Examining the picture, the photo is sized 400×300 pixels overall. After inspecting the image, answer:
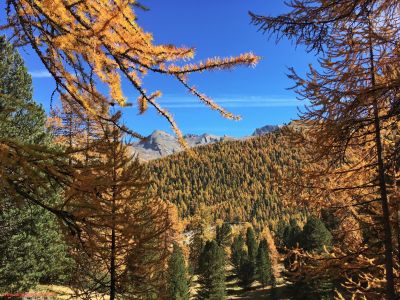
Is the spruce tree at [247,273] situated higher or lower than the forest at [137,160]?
lower

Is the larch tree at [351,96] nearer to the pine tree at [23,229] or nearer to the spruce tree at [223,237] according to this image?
the pine tree at [23,229]

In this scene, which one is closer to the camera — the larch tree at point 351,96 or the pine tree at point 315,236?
the larch tree at point 351,96

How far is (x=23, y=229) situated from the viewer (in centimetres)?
1474

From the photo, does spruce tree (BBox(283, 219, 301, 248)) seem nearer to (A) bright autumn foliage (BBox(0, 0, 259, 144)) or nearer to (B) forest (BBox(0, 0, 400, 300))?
(B) forest (BBox(0, 0, 400, 300))

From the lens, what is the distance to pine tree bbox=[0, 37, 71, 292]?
46.7 feet

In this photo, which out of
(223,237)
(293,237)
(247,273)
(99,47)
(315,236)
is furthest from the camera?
(223,237)

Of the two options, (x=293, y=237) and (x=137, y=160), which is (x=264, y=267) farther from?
(x=137, y=160)

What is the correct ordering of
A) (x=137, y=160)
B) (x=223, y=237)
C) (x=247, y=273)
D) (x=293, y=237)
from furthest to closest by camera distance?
(x=223, y=237) < (x=247, y=273) < (x=293, y=237) < (x=137, y=160)

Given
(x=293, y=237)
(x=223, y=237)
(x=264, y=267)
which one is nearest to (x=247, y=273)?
(x=264, y=267)

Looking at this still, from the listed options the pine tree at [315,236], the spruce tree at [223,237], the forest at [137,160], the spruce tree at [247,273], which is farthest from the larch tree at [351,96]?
the spruce tree at [223,237]

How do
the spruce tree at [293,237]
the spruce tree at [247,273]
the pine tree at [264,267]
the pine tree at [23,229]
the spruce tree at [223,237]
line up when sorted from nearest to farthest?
the pine tree at [23,229] → the spruce tree at [293,237] → the pine tree at [264,267] → the spruce tree at [247,273] → the spruce tree at [223,237]

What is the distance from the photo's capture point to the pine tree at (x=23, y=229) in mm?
→ 14234

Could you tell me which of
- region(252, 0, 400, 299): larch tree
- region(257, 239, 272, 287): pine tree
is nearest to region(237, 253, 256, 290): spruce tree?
region(257, 239, 272, 287): pine tree

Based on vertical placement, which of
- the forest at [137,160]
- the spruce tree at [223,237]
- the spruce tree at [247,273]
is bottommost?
the spruce tree at [247,273]
